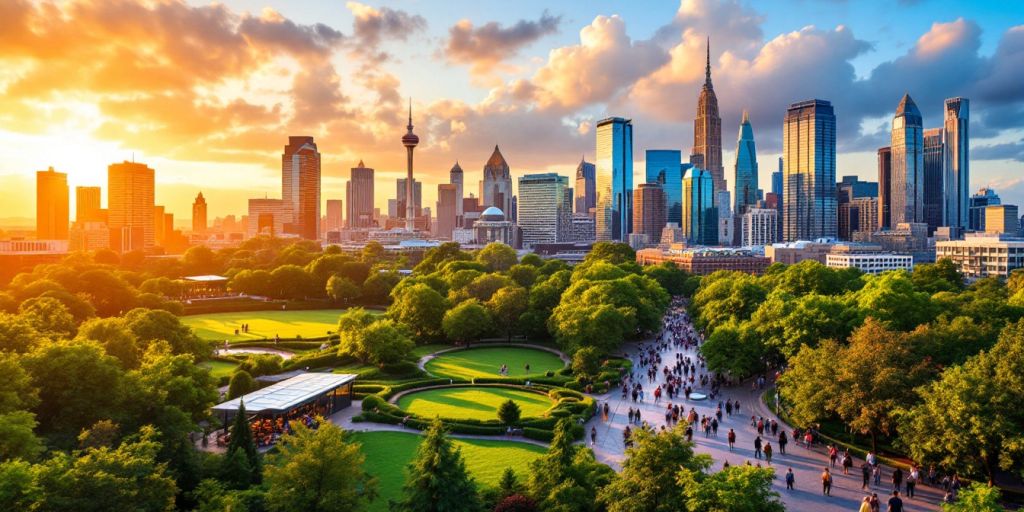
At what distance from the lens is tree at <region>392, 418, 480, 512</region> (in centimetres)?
2072

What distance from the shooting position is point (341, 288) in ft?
297

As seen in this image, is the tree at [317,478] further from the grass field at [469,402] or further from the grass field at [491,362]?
the grass field at [491,362]

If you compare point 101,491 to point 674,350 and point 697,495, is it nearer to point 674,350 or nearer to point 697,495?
point 697,495

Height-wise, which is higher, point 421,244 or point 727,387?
point 421,244

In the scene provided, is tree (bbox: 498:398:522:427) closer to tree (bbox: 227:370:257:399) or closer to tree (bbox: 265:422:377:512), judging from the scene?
tree (bbox: 265:422:377:512)

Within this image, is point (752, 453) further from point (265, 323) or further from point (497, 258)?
point (497, 258)

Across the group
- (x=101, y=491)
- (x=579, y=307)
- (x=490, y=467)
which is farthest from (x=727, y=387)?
(x=101, y=491)

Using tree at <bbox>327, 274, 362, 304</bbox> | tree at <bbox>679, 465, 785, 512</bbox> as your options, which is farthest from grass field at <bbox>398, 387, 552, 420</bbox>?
tree at <bbox>327, 274, 362, 304</bbox>

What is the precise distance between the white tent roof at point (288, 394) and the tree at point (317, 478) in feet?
43.3

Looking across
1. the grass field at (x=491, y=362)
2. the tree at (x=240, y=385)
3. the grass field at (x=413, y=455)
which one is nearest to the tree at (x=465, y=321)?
the grass field at (x=491, y=362)

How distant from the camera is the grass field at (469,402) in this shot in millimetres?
39406

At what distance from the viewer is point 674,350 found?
61.7m

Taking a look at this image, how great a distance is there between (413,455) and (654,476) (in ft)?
49.2

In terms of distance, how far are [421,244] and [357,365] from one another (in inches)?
5806
